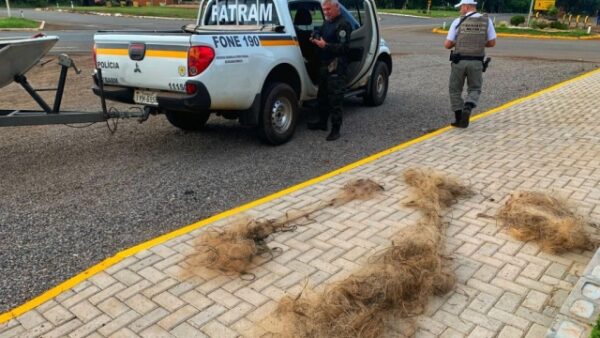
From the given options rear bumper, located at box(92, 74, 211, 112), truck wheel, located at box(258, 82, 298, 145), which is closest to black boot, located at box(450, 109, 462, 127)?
truck wheel, located at box(258, 82, 298, 145)

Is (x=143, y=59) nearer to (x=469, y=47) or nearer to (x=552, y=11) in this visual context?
(x=469, y=47)

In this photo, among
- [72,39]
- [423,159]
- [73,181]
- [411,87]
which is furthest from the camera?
[72,39]

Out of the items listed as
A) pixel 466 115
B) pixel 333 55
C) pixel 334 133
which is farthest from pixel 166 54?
pixel 466 115

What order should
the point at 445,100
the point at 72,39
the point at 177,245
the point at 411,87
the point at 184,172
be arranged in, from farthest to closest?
the point at 72,39
the point at 411,87
the point at 445,100
the point at 184,172
the point at 177,245

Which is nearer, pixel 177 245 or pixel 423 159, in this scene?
pixel 177 245

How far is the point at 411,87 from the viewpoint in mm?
11414

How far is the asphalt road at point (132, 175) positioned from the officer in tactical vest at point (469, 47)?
802 millimetres

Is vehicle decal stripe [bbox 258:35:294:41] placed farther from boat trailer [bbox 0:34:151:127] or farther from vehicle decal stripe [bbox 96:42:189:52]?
boat trailer [bbox 0:34:151:127]

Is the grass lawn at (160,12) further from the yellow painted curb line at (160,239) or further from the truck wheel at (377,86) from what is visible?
the yellow painted curb line at (160,239)

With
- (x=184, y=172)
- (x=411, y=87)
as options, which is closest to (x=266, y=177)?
(x=184, y=172)

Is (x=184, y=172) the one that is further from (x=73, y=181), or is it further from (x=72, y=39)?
(x=72, y=39)

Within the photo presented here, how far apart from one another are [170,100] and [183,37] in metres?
0.70

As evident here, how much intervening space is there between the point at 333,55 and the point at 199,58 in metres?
2.10

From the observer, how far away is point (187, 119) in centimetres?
727
